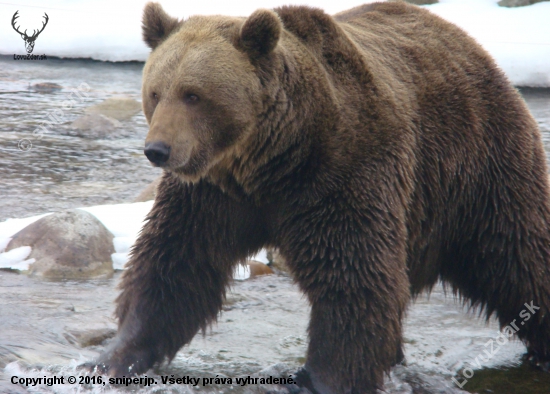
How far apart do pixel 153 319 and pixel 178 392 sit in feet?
1.44

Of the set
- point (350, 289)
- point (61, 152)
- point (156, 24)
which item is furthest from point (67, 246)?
point (61, 152)

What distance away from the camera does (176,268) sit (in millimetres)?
4125

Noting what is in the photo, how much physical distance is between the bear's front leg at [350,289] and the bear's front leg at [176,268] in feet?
1.26

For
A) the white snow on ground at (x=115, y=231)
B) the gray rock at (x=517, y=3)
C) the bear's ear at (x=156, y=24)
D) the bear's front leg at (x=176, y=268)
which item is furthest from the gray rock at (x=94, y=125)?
the gray rock at (x=517, y=3)

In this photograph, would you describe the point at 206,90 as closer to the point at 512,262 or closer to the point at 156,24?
the point at 156,24

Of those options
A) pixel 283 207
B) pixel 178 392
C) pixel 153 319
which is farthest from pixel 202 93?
pixel 178 392

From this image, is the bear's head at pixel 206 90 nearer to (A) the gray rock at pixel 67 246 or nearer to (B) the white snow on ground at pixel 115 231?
(B) the white snow on ground at pixel 115 231

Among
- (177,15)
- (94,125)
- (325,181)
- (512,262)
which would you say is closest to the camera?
(325,181)

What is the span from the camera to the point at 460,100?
4.51 meters

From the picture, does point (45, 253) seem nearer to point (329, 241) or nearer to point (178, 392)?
point (178, 392)

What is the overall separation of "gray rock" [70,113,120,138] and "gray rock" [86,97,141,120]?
1.73 ft

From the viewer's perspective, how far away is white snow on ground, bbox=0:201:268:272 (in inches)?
230

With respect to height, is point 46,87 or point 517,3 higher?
point 517,3

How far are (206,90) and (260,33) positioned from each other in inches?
15.7
